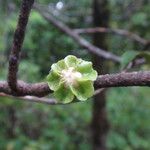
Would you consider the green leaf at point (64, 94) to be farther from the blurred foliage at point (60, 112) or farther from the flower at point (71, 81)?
the blurred foliage at point (60, 112)

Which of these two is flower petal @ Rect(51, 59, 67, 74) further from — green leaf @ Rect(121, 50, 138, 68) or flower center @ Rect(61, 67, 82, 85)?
green leaf @ Rect(121, 50, 138, 68)

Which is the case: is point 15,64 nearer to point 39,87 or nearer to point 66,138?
point 39,87

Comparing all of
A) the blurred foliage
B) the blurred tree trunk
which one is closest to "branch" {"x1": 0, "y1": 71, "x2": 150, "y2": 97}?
the blurred tree trunk

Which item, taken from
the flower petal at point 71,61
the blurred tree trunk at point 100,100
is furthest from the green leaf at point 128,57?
the blurred tree trunk at point 100,100

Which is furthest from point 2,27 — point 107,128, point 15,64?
point 15,64

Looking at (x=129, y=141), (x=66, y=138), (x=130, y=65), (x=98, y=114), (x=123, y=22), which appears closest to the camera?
(x=130, y=65)

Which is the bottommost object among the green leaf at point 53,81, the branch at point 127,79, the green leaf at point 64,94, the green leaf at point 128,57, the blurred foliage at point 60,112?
the blurred foliage at point 60,112
